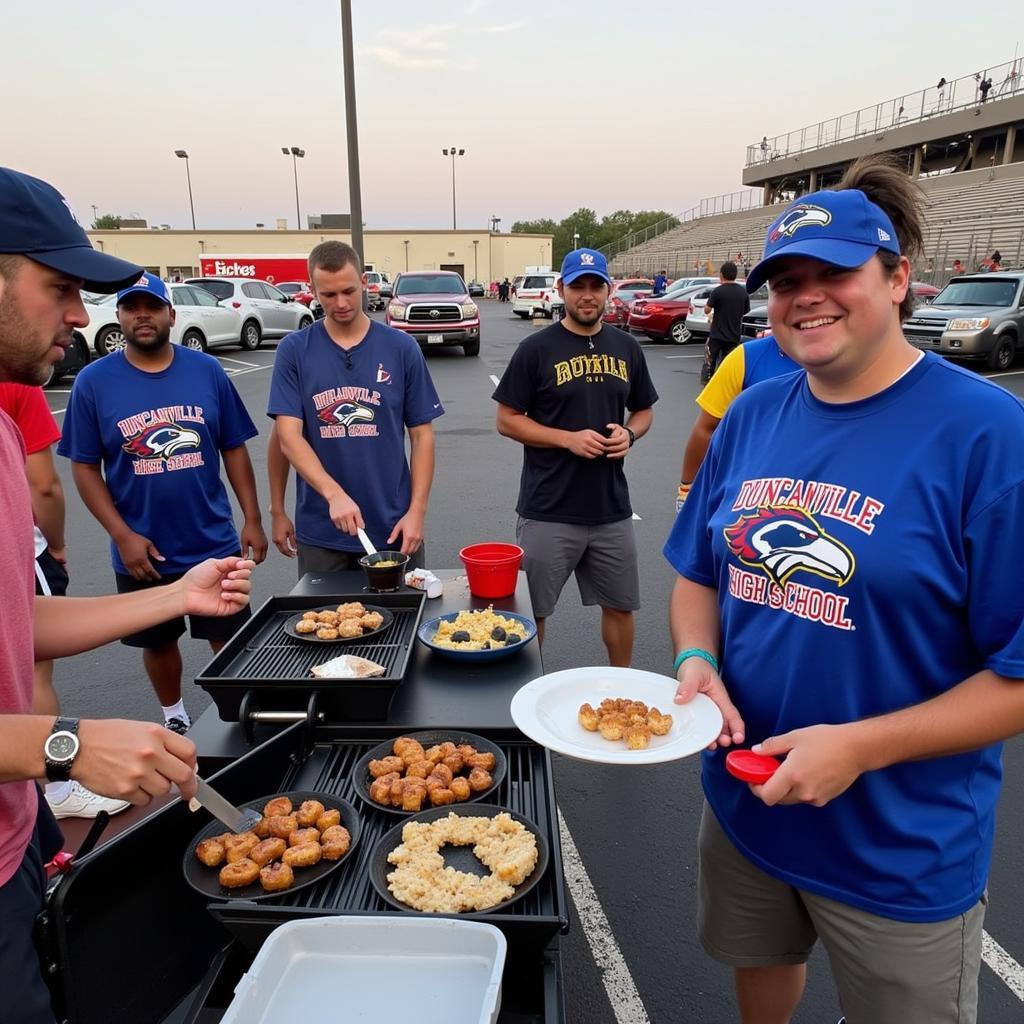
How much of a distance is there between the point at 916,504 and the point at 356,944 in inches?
52.7

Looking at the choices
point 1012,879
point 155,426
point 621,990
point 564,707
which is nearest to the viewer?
point 564,707

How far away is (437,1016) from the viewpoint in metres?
1.19

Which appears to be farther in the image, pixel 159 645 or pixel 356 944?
pixel 159 645

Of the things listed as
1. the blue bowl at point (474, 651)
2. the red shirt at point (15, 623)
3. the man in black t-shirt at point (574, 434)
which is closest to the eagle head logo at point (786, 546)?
the blue bowl at point (474, 651)

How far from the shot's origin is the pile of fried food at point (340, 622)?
8.24 ft

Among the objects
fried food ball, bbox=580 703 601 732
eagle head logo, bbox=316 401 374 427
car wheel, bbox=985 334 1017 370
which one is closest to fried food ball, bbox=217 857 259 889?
fried food ball, bbox=580 703 601 732

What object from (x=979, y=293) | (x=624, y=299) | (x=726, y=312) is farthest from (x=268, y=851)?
(x=624, y=299)

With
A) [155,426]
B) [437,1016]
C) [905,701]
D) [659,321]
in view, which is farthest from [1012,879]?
[659,321]

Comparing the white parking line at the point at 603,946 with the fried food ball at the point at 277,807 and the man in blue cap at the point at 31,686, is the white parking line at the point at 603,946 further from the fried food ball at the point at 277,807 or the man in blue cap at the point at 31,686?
the man in blue cap at the point at 31,686

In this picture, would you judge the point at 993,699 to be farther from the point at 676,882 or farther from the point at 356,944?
the point at 676,882

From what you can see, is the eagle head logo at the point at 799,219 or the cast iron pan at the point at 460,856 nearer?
the cast iron pan at the point at 460,856

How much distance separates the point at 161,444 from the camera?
11.9ft

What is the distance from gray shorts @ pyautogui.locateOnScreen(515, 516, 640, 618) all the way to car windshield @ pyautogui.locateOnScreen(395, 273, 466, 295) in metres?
17.0

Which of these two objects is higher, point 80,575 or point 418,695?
point 418,695
